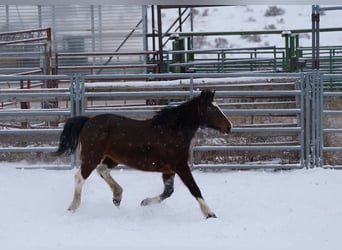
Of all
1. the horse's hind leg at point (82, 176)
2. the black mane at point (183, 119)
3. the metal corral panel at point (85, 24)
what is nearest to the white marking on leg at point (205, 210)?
A: the black mane at point (183, 119)

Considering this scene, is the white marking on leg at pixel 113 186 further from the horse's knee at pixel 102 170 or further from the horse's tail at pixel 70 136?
the horse's tail at pixel 70 136

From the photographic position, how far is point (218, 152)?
8.80 m

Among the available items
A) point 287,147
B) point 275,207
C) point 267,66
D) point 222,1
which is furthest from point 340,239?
point 267,66

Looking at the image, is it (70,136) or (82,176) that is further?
(70,136)

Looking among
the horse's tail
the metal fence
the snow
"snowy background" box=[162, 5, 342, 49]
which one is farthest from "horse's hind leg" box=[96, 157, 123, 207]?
"snowy background" box=[162, 5, 342, 49]

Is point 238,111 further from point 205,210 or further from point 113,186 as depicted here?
point 205,210

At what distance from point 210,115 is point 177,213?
1003mm

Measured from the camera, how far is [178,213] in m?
5.97

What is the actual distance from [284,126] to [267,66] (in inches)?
300

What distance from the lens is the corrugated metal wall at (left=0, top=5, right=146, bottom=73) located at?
16531mm

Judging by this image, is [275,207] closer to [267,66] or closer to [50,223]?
[50,223]

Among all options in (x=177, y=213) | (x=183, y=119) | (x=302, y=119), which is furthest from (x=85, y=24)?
(x=177, y=213)

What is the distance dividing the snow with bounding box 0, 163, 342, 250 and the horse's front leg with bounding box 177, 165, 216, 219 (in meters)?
0.12

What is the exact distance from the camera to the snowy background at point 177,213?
15.9 feet
